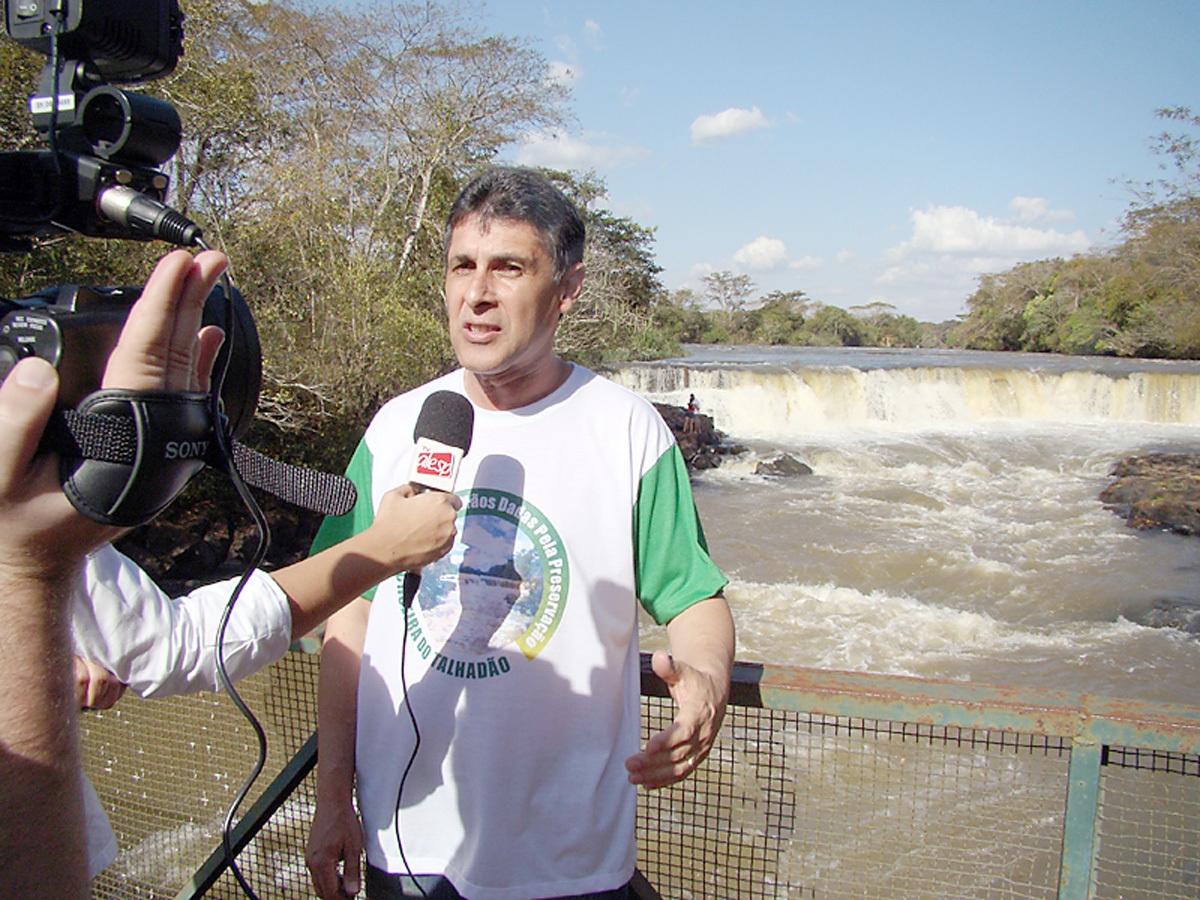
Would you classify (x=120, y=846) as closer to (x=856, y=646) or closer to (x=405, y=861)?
(x=405, y=861)

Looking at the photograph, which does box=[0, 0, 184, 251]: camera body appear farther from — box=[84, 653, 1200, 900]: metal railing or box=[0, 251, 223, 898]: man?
box=[84, 653, 1200, 900]: metal railing

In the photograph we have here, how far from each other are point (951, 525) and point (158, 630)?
44.4 ft

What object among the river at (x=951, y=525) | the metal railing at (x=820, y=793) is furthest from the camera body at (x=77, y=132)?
the river at (x=951, y=525)

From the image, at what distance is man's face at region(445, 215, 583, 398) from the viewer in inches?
69.3

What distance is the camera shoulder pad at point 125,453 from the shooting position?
0.73 meters

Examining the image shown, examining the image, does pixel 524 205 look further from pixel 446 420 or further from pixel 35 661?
pixel 35 661

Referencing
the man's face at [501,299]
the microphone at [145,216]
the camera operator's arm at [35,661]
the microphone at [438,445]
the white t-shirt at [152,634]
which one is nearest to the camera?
the camera operator's arm at [35,661]

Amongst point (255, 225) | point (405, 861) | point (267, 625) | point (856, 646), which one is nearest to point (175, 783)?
point (405, 861)

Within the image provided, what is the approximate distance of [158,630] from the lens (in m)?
1.32

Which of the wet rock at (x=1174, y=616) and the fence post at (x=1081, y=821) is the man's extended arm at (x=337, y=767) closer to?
the fence post at (x=1081, y=821)

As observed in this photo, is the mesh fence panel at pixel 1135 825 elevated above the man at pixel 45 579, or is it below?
below

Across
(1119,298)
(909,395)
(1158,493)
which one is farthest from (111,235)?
(1119,298)

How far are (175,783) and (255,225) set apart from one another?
1022 cm

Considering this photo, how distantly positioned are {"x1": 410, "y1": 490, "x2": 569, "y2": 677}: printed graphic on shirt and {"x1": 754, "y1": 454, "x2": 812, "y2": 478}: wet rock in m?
15.4
